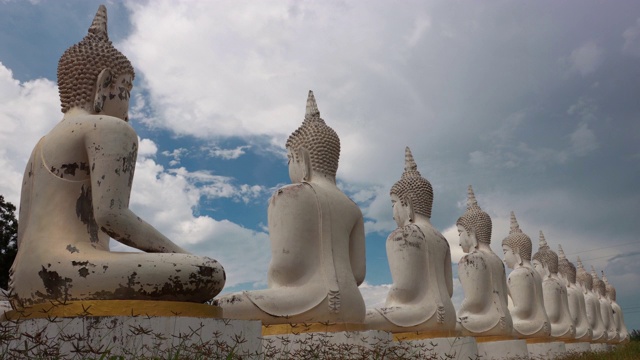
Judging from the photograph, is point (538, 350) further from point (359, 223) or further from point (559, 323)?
point (359, 223)

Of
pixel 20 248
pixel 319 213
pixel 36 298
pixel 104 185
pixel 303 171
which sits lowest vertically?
pixel 36 298

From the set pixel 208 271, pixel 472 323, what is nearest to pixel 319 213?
pixel 208 271

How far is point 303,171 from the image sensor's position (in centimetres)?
788

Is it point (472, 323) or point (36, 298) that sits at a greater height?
point (472, 323)

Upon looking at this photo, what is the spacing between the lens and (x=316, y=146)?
814 cm

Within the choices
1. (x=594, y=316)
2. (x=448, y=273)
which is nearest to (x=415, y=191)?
(x=448, y=273)

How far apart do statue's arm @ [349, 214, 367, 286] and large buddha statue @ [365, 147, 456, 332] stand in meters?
0.94

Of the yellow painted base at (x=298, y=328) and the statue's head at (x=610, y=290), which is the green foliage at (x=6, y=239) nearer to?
the yellow painted base at (x=298, y=328)

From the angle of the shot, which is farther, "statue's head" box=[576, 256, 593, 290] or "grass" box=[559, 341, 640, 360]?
"statue's head" box=[576, 256, 593, 290]

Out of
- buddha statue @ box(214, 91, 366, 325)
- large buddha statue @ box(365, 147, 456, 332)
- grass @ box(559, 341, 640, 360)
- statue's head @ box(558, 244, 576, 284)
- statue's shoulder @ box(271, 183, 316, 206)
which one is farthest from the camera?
statue's head @ box(558, 244, 576, 284)

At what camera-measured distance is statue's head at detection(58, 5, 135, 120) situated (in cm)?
532

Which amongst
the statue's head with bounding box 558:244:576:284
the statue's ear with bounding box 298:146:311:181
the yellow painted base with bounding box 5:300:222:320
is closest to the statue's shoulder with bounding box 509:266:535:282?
the statue's head with bounding box 558:244:576:284

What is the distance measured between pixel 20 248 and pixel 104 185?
3.00ft

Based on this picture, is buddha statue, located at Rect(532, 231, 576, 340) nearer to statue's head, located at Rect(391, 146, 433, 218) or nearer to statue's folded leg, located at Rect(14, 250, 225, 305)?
statue's head, located at Rect(391, 146, 433, 218)
